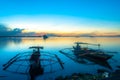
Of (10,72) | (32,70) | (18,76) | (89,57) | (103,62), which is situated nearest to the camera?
(32,70)

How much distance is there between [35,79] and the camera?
21.1 meters

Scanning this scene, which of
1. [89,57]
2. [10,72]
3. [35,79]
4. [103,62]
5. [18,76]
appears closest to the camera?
[35,79]

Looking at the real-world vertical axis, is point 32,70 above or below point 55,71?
above

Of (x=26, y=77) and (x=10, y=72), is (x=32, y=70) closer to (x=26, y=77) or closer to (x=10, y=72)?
(x=26, y=77)

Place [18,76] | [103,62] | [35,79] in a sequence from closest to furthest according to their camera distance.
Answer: [35,79] → [18,76] → [103,62]

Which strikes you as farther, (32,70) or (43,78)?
(43,78)

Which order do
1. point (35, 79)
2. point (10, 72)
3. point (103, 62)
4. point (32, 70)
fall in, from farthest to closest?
point (103, 62), point (10, 72), point (35, 79), point (32, 70)

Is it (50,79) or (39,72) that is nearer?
(39,72)

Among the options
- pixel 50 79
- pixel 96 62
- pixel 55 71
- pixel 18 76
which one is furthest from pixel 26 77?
pixel 96 62

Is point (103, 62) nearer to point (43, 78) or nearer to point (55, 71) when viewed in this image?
point (55, 71)

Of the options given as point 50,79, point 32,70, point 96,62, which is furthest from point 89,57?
point 32,70

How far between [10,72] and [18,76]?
280cm

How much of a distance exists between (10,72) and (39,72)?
7.36 m

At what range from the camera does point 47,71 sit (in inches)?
1015
